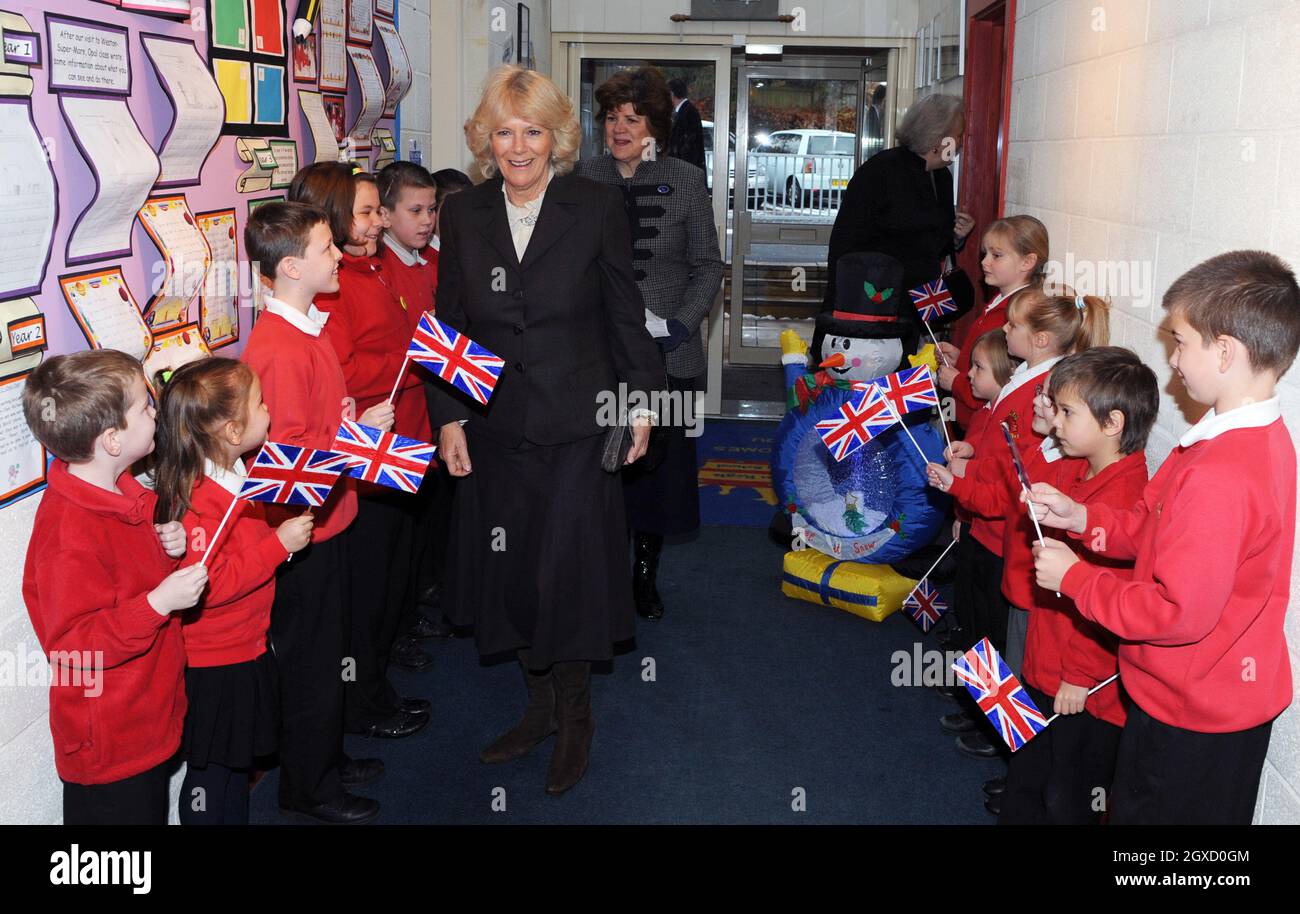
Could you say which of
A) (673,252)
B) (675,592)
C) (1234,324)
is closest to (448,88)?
(673,252)

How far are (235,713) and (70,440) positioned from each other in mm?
700

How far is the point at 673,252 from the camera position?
3.79 metres

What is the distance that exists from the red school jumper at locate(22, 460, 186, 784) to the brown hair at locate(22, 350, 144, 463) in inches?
2.0

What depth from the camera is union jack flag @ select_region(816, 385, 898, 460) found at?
278cm

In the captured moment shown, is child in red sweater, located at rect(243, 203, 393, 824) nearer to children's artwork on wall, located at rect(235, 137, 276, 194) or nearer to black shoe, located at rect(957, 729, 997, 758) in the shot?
children's artwork on wall, located at rect(235, 137, 276, 194)

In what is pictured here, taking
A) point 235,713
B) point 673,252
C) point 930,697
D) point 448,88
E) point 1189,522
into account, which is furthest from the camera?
point 448,88

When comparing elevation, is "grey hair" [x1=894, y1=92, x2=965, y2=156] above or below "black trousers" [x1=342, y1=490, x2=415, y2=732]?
above

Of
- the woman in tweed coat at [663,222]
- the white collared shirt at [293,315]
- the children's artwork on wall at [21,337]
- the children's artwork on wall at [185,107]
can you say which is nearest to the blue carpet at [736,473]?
the woman in tweed coat at [663,222]

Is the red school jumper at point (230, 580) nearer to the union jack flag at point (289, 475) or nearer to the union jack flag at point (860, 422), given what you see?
the union jack flag at point (289, 475)

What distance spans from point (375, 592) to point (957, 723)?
1668mm

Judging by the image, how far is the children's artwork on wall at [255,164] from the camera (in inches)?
113

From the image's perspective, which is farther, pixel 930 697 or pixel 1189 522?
pixel 930 697

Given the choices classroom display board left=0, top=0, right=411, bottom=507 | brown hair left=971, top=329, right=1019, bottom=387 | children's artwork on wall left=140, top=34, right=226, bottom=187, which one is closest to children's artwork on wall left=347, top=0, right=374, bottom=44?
classroom display board left=0, top=0, right=411, bottom=507
